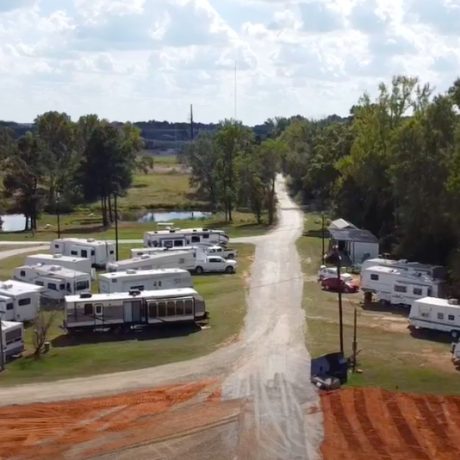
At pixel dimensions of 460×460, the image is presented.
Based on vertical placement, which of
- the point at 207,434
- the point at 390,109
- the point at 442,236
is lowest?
the point at 207,434

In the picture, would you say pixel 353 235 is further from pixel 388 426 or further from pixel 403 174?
pixel 388 426

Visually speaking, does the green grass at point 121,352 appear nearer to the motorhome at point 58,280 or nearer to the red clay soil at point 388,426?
the motorhome at point 58,280

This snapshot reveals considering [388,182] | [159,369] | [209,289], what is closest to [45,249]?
[209,289]

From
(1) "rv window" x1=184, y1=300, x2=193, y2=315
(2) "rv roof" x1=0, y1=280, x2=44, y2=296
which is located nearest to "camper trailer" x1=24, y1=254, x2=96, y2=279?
(2) "rv roof" x1=0, y1=280, x2=44, y2=296

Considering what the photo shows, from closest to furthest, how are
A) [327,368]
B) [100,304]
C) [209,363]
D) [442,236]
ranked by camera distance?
[327,368] → [209,363] → [100,304] → [442,236]

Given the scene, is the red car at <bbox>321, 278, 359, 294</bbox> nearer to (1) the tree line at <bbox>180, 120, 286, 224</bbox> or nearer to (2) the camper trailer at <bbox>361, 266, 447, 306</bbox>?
(2) the camper trailer at <bbox>361, 266, 447, 306</bbox>

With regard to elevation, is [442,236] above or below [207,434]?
above

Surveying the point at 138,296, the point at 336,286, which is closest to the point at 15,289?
the point at 138,296

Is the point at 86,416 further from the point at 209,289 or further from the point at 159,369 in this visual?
the point at 209,289
